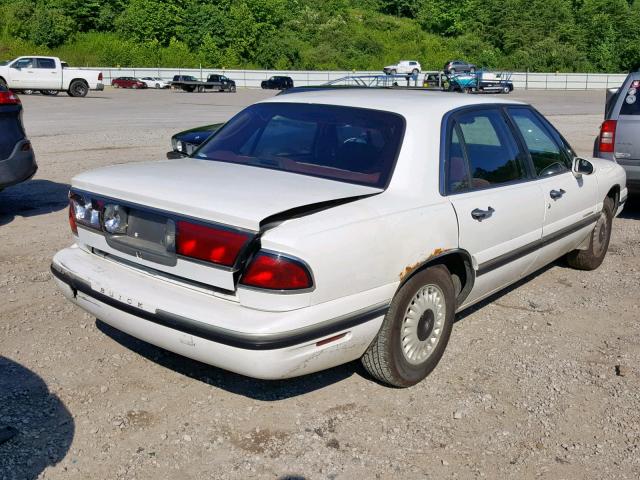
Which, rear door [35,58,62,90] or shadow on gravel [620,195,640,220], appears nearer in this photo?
shadow on gravel [620,195,640,220]

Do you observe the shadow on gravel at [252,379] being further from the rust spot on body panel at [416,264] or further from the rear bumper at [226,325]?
the rust spot on body panel at [416,264]

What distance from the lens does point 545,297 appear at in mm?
5672

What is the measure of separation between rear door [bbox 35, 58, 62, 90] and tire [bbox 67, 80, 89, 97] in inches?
30.1

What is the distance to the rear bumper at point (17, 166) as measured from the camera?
7266 millimetres

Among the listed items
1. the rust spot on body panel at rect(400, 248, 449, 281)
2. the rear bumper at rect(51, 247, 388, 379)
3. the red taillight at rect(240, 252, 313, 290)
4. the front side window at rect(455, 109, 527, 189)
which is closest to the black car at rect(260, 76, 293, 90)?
the front side window at rect(455, 109, 527, 189)

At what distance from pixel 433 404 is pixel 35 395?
2.10 m

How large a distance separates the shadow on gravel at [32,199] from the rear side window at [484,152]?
5.26 m

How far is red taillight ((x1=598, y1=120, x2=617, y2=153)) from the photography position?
8.07 meters

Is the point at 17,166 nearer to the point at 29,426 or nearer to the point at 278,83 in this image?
the point at 29,426

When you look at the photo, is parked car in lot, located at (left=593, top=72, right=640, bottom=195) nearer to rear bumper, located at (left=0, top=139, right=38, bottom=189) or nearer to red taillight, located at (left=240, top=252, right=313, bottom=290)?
red taillight, located at (left=240, top=252, right=313, bottom=290)

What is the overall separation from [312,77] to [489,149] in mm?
59837

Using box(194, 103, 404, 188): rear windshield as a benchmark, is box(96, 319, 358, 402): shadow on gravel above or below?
below

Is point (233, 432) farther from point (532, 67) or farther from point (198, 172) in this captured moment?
point (532, 67)

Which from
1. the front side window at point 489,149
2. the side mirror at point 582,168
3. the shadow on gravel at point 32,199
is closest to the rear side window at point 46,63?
the shadow on gravel at point 32,199
